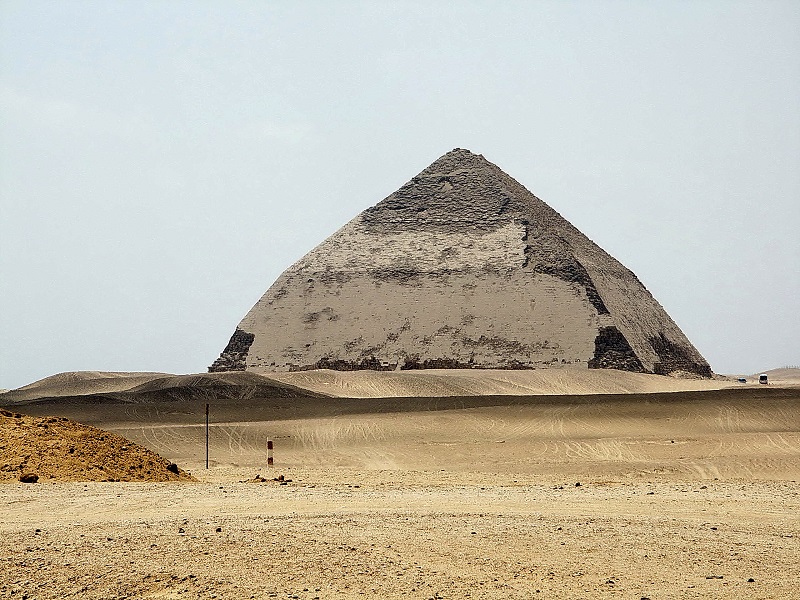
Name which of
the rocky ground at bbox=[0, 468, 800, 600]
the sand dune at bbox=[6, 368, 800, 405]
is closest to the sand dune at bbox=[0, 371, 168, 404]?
the sand dune at bbox=[6, 368, 800, 405]

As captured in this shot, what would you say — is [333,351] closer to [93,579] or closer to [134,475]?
[134,475]

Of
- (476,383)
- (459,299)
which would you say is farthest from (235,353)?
(476,383)

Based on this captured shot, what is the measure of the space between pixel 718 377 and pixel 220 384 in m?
44.8

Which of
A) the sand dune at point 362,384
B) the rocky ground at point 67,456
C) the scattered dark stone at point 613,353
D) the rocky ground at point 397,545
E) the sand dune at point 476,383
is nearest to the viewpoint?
the rocky ground at point 397,545

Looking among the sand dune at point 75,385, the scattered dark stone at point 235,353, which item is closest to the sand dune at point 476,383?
the sand dune at point 75,385

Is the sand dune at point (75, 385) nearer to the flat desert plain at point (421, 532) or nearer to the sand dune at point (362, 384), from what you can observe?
the sand dune at point (362, 384)

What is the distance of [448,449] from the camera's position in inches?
756

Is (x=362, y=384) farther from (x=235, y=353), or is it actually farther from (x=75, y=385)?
(x=235, y=353)

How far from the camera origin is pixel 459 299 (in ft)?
215

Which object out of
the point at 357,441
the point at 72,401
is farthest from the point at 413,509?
the point at 72,401

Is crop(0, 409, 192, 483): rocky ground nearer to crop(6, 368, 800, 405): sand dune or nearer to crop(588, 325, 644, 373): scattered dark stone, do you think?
crop(6, 368, 800, 405): sand dune

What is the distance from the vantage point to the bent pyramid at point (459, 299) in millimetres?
61156

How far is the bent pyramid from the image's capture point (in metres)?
61.2

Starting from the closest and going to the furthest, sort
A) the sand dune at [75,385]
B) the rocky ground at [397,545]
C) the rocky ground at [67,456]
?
the rocky ground at [397,545] < the rocky ground at [67,456] < the sand dune at [75,385]
